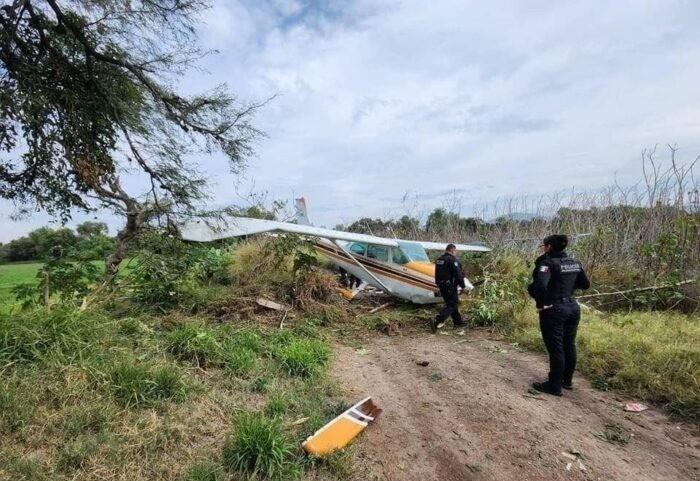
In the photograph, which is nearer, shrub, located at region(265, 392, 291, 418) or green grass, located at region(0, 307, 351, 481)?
green grass, located at region(0, 307, 351, 481)

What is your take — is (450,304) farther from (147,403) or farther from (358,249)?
(147,403)

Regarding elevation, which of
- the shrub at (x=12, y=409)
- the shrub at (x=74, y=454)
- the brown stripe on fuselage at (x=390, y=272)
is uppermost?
the brown stripe on fuselage at (x=390, y=272)

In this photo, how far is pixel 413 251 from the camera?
10953mm

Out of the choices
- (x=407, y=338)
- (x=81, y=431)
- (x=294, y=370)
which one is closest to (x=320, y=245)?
(x=407, y=338)

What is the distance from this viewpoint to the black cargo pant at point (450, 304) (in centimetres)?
857

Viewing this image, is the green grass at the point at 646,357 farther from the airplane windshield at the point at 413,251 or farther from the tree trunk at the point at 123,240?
the tree trunk at the point at 123,240

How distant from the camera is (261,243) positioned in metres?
12.6

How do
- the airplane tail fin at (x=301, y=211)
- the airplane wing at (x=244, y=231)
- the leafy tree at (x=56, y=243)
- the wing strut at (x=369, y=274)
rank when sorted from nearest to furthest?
the leafy tree at (x=56, y=243), the airplane wing at (x=244, y=231), the wing strut at (x=369, y=274), the airplane tail fin at (x=301, y=211)

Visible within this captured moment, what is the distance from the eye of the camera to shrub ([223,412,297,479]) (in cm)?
329

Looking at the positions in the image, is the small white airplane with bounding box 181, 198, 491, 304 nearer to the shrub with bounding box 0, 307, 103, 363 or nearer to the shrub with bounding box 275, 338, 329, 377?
the shrub with bounding box 275, 338, 329, 377

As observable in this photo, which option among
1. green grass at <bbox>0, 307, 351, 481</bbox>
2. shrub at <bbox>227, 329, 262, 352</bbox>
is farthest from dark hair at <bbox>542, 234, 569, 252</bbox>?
shrub at <bbox>227, 329, 262, 352</bbox>

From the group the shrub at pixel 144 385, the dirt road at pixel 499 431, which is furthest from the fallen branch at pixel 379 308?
the shrub at pixel 144 385

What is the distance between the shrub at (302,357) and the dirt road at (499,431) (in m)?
0.32

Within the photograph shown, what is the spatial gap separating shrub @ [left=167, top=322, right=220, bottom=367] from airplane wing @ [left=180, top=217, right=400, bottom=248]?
7.46 feet
